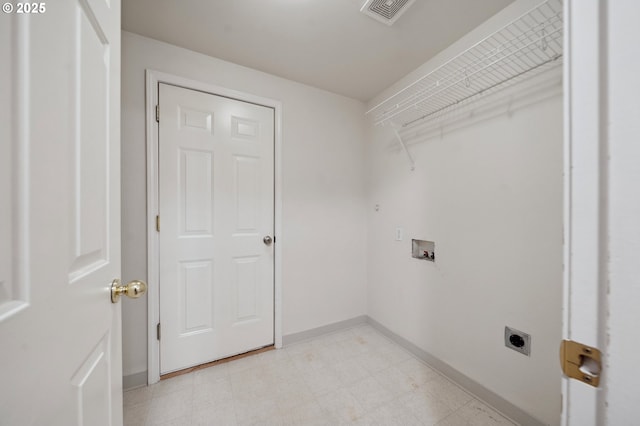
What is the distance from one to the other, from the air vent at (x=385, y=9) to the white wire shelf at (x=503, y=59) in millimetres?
385

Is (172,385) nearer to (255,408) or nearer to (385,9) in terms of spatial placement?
(255,408)

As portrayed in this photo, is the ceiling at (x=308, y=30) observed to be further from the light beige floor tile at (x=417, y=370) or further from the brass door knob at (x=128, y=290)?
the light beige floor tile at (x=417, y=370)

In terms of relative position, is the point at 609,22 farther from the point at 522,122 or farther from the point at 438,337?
the point at 438,337

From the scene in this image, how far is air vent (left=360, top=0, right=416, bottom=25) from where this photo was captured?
4.13ft

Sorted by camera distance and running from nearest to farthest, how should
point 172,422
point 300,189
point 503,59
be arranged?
point 503,59, point 172,422, point 300,189

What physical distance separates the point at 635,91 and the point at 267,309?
2142 millimetres

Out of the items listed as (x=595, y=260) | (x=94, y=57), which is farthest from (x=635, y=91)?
(x=94, y=57)

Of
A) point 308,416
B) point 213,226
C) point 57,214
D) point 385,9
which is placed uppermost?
point 385,9

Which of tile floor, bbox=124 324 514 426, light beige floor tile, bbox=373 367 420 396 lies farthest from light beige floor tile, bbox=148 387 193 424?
light beige floor tile, bbox=373 367 420 396

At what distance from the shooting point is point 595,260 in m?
0.39

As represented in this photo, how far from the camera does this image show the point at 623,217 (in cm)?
36

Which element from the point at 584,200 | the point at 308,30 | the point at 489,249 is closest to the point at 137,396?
the point at 584,200

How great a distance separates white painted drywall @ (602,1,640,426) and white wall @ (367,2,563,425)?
105 cm

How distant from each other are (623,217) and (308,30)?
1749mm
